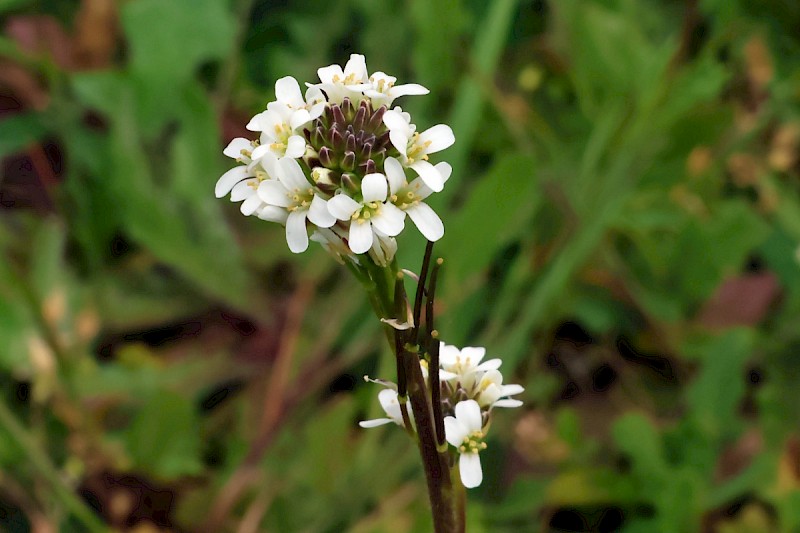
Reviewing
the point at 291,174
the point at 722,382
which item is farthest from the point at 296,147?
the point at 722,382

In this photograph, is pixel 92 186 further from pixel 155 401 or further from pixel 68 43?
pixel 155 401

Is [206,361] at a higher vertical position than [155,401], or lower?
higher

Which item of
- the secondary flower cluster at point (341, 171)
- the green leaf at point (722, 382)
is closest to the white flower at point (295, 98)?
the secondary flower cluster at point (341, 171)

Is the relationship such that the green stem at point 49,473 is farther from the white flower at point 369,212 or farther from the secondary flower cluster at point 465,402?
the white flower at point 369,212

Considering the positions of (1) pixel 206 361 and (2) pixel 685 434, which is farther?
(1) pixel 206 361

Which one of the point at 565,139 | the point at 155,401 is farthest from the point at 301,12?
the point at 155,401

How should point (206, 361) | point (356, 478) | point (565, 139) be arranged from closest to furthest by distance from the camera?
point (356, 478), point (206, 361), point (565, 139)

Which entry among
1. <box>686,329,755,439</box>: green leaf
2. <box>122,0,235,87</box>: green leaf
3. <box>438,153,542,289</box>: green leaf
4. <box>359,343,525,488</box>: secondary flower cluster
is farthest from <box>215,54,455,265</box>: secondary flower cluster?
<box>122,0,235,87</box>: green leaf
